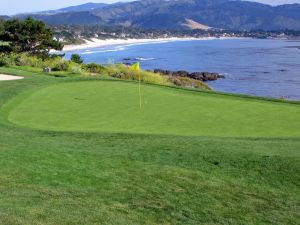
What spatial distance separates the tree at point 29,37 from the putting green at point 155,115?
34141mm

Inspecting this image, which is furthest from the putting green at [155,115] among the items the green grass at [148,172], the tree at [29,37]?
the tree at [29,37]

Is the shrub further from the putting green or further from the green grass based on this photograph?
the green grass

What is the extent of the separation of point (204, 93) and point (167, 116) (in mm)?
5350

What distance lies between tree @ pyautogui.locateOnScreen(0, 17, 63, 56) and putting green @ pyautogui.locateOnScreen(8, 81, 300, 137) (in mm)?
34141

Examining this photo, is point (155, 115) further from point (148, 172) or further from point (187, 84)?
point (187, 84)

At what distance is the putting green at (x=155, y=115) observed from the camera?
11484 mm

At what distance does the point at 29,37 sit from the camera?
4906 centimetres

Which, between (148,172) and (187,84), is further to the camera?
(187,84)

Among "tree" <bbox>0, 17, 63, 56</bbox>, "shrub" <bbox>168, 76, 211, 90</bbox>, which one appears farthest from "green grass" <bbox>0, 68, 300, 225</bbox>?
"tree" <bbox>0, 17, 63, 56</bbox>

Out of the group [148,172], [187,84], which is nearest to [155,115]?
[148,172]

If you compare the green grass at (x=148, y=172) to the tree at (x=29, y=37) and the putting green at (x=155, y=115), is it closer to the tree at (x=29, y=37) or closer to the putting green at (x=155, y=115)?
the putting green at (x=155, y=115)

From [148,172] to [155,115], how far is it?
15.5ft

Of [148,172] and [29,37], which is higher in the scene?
[29,37]

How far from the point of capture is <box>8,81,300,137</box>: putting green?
11484 mm
